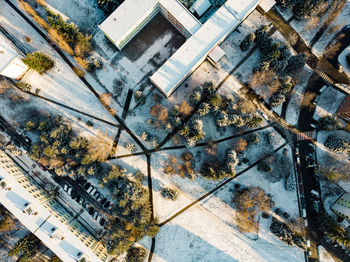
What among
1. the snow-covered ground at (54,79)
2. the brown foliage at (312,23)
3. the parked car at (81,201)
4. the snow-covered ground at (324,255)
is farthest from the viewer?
the brown foliage at (312,23)

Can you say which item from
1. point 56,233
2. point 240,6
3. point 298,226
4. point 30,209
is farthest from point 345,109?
point 30,209

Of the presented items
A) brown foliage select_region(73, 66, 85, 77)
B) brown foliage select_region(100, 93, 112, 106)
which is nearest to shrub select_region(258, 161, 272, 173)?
brown foliage select_region(100, 93, 112, 106)

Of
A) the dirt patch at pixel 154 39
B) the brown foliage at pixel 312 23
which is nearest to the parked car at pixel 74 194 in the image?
the dirt patch at pixel 154 39

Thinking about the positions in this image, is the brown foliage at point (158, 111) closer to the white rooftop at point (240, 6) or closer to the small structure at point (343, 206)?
the white rooftop at point (240, 6)

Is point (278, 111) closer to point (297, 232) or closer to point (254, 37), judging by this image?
point (254, 37)

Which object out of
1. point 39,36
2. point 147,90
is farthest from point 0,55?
point 147,90

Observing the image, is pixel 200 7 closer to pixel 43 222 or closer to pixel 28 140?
pixel 28 140

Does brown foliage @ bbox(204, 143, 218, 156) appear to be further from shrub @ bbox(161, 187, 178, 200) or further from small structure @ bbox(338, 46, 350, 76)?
small structure @ bbox(338, 46, 350, 76)

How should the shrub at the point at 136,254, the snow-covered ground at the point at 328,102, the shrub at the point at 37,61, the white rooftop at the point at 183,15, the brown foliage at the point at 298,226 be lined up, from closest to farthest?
1. the white rooftop at the point at 183,15
2. the shrub at the point at 136,254
3. the shrub at the point at 37,61
4. the brown foliage at the point at 298,226
5. the snow-covered ground at the point at 328,102
